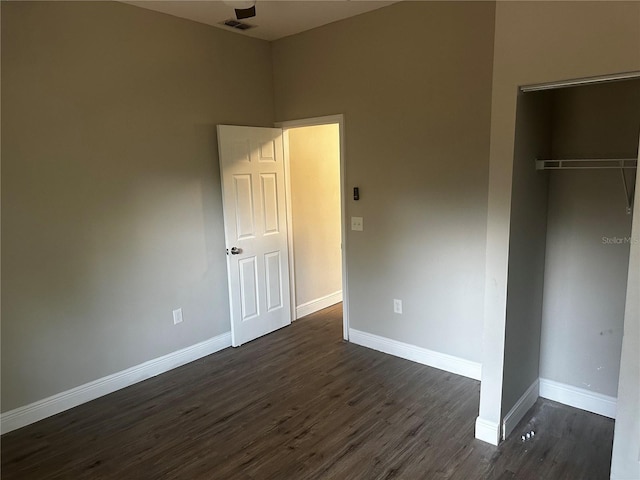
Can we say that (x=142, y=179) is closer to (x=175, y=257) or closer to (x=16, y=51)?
(x=175, y=257)

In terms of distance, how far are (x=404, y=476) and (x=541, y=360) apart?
1413 mm

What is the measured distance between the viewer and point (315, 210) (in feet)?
16.3

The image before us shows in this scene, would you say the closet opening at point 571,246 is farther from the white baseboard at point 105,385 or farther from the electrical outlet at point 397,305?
the white baseboard at point 105,385

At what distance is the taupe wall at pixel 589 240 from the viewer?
104 inches

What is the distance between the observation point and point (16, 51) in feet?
8.96

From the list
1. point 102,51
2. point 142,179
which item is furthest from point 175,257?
point 102,51

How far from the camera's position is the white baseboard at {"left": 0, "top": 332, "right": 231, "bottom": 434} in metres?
2.94

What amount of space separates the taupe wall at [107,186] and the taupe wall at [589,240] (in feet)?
9.16

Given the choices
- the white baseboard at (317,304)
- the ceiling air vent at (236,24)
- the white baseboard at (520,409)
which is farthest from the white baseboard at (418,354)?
the ceiling air vent at (236,24)

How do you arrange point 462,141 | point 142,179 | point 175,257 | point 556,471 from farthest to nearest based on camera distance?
point 175,257, point 142,179, point 462,141, point 556,471

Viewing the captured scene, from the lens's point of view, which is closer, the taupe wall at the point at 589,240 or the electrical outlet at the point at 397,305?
the taupe wall at the point at 589,240

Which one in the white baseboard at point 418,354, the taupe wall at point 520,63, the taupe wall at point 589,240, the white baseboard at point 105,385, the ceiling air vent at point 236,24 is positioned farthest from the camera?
the ceiling air vent at point 236,24

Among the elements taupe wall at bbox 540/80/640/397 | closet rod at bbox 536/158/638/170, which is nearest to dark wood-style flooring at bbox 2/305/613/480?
taupe wall at bbox 540/80/640/397

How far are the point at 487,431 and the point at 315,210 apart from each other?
2.98 m
